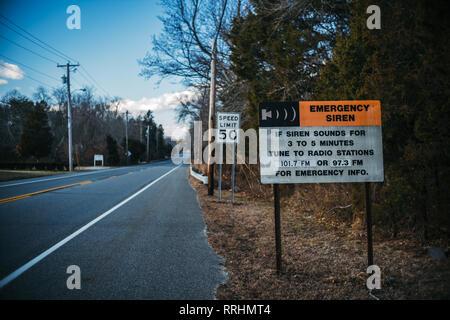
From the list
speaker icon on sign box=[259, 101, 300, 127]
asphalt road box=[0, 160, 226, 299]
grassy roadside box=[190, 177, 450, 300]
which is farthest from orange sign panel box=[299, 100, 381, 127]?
asphalt road box=[0, 160, 226, 299]

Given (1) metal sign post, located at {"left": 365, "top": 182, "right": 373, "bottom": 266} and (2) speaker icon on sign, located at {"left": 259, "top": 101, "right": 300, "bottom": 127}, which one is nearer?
(1) metal sign post, located at {"left": 365, "top": 182, "right": 373, "bottom": 266}

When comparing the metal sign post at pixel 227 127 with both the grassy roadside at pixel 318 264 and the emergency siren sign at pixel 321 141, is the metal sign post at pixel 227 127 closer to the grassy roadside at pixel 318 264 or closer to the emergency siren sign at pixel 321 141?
the grassy roadside at pixel 318 264

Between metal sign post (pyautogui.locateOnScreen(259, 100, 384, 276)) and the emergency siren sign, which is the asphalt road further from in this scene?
the emergency siren sign

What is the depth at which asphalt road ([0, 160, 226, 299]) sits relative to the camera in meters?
3.38

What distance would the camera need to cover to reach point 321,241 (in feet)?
18.2

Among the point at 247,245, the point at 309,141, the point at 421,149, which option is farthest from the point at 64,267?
the point at 421,149

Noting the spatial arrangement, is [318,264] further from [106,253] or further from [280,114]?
[106,253]

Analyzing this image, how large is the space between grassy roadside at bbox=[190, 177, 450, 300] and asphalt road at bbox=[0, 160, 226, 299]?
0.39m

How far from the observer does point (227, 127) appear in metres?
9.72

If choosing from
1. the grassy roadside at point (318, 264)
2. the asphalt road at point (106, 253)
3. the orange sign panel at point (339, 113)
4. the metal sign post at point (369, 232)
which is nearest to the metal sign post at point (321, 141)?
the orange sign panel at point (339, 113)

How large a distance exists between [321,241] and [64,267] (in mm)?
4576

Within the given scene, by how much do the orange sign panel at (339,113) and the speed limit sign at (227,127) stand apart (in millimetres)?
5590

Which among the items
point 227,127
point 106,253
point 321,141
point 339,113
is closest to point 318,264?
point 321,141

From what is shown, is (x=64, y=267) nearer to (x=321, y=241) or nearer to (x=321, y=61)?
(x=321, y=241)
